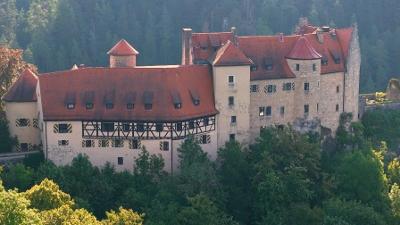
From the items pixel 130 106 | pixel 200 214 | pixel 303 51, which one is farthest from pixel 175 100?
pixel 303 51

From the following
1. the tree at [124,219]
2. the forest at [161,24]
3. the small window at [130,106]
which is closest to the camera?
the tree at [124,219]

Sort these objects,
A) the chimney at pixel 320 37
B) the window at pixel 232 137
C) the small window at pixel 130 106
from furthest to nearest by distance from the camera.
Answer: the chimney at pixel 320 37 < the window at pixel 232 137 < the small window at pixel 130 106

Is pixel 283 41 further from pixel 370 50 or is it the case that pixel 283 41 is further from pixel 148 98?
pixel 370 50

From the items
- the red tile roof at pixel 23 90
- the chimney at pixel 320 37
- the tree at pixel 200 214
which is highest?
the chimney at pixel 320 37

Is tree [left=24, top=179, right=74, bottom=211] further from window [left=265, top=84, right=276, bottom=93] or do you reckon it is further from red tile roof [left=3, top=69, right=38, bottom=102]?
window [left=265, top=84, right=276, bottom=93]

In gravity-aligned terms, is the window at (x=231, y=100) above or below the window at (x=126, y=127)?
above

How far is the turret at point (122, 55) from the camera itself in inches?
2800

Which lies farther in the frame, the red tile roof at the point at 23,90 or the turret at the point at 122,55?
the turret at the point at 122,55

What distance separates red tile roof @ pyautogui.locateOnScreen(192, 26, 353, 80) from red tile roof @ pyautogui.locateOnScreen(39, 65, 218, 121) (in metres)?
3.56

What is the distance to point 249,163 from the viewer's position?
66.7m

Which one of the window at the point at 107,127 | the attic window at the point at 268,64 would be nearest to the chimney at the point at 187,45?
the attic window at the point at 268,64

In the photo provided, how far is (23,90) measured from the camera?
69.2m

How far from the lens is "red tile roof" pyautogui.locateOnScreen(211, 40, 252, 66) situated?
219 feet

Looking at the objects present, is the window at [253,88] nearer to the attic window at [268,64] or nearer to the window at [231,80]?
the attic window at [268,64]
